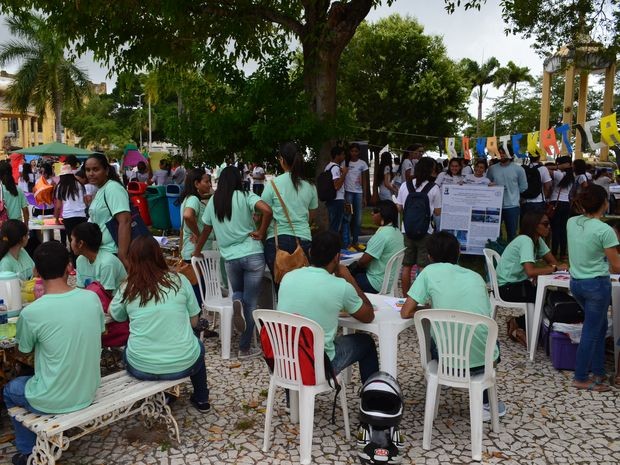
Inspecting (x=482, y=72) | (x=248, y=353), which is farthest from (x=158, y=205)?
(x=482, y=72)

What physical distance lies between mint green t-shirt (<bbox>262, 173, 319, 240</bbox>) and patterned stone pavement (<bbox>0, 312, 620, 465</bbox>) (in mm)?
1362

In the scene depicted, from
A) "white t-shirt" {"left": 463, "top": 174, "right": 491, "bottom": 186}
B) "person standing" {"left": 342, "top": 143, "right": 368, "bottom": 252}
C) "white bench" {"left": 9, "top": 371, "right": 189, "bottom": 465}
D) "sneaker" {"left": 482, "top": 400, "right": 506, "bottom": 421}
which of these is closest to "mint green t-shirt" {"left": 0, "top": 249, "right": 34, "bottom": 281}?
"white bench" {"left": 9, "top": 371, "right": 189, "bottom": 465}

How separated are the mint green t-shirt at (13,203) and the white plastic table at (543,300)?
239 inches

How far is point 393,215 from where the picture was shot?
552 centimetres

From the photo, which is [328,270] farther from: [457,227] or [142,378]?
[457,227]

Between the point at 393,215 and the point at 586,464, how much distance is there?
2772 mm

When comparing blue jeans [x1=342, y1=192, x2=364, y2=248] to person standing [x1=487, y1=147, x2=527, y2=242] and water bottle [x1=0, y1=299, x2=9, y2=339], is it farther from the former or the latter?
water bottle [x1=0, y1=299, x2=9, y2=339]

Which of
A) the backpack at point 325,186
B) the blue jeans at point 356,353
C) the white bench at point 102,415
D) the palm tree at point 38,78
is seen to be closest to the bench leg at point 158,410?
the white bench at point 102,415

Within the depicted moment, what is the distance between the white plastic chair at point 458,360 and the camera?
3.38 metres

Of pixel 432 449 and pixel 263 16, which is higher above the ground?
pixel 263 16

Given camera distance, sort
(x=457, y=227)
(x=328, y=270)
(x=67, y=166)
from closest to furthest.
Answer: (x=328, y=270) < (x=457, y=227) < (x=67, y=166)

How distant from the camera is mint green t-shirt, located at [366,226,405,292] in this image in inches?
211

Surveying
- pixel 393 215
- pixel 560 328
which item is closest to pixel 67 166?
pixel 393 215

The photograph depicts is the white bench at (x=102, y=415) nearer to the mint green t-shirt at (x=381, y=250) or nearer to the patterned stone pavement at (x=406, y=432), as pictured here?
the patterned stone pavement at (x=406, y=432)
